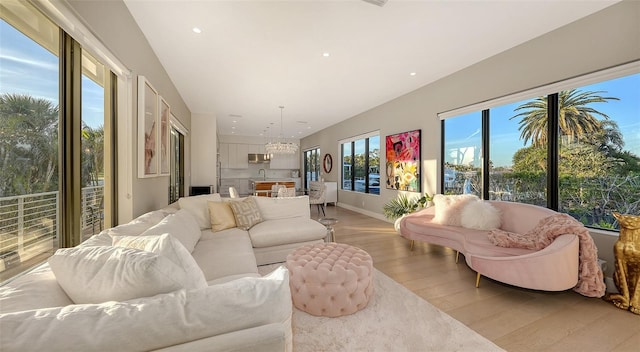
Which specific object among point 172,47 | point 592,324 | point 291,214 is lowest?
point 592,324

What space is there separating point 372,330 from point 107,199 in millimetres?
2515

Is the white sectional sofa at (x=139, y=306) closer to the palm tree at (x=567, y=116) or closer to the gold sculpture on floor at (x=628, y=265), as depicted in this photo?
the gold sculpture on floor at (x=628, y=265)

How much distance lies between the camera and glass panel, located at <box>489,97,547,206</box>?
297 cm

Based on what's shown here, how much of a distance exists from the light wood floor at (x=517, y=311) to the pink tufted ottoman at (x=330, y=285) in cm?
74

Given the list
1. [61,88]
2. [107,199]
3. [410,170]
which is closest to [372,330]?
[107,199]

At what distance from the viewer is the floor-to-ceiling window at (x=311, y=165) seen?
9.52m

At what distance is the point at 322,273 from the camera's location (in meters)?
1.89

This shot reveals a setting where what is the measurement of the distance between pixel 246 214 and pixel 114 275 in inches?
87.7

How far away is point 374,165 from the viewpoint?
6105mm

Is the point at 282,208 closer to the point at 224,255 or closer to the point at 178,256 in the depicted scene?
the point at 224,255

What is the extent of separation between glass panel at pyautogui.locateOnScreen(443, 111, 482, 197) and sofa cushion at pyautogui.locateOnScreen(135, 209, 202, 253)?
13.1ft

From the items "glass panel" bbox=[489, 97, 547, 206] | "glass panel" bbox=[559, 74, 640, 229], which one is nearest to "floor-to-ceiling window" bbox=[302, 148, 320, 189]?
"glass panel" bbox=[489, 97, 547, 206]

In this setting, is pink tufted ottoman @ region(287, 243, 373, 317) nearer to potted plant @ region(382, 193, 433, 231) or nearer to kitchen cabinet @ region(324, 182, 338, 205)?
potted plant @ region(382, 193, 433, 231)

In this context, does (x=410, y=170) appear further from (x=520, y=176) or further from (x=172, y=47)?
(x=172, y=47)
